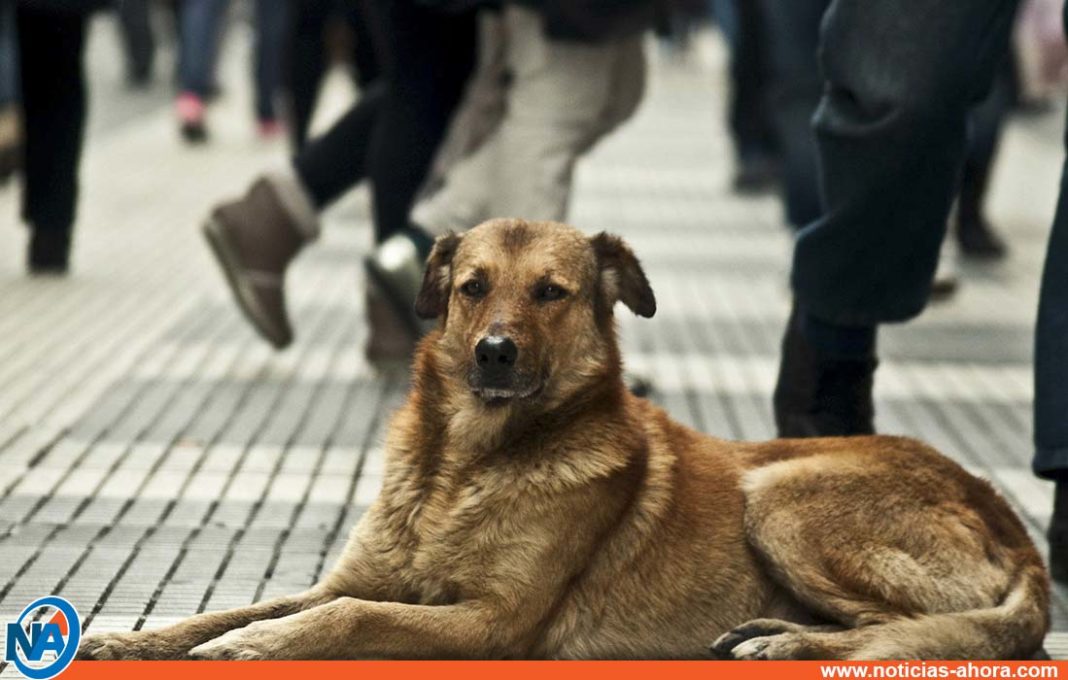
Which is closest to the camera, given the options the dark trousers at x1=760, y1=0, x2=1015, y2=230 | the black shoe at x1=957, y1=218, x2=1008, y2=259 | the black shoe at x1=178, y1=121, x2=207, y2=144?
the dark trousers at x1=760, y1=0, x2=1015, y2=230

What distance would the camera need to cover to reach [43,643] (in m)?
3.39

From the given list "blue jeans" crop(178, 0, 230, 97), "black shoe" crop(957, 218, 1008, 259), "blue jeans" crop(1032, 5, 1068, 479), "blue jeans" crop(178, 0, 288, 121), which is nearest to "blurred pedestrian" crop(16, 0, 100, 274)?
"black shoe" crop(957, 218, 1008, 259)

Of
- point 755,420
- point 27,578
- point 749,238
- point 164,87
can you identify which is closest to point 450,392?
point 27,578

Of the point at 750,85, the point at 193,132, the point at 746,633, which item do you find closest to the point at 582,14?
the point at 746,633

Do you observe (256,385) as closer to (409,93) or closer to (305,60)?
(409,93)

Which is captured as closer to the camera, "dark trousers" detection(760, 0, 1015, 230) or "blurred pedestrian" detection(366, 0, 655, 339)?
"blurred pedestrian" detection(366, 0, 655, 339)

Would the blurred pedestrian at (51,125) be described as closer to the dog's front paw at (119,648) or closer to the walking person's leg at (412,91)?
the walking person's leg at (412,91)

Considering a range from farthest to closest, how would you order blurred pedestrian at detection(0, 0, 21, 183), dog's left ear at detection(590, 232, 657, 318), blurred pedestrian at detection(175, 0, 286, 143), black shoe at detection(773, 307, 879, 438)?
blurred pedestrian at detection(175, 0, 286, 143)
blurred pedestrian at detection(0, 0, 21, 183)
black shoe at detection(773, 307, 879, 438)
dog's left ear at detection(590, 232, 657, 318)

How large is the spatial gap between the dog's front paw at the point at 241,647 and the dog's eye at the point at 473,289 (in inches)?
32.5

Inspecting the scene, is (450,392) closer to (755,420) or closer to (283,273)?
(755,420)

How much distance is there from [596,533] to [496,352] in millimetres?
405

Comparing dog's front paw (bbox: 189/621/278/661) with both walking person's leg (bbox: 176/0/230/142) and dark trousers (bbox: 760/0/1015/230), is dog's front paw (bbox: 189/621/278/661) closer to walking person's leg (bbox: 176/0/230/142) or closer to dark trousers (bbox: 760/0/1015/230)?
dark trousers (bbox: 760/0/1015/230)

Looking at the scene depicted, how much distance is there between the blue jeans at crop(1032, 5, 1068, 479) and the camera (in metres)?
4.26
